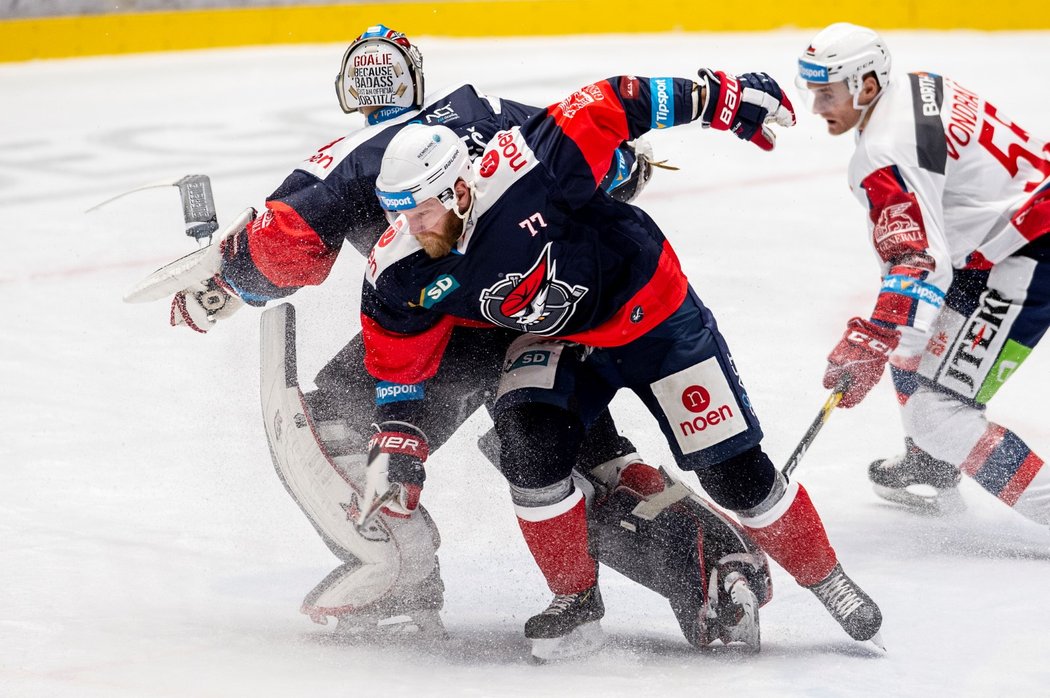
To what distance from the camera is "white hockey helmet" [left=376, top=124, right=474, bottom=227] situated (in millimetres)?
2574

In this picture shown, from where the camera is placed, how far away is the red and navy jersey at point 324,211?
3154mm

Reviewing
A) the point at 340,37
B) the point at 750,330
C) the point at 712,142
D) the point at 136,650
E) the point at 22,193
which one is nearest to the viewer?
the point at 136,650

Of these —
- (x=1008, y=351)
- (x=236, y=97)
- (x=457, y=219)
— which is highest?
(x=457, y=219)

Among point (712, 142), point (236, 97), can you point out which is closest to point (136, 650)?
point (712, 142)

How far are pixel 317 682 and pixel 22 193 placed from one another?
456 centimetres

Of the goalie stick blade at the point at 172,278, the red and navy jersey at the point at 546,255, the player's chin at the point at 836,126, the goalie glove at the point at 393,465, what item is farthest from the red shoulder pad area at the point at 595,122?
the goalie stick blade at the point at 172,278

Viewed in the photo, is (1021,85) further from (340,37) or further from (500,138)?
(500,138)

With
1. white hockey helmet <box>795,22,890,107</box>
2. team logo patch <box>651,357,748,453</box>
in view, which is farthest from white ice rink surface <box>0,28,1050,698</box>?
white hockey helmet <box>795,22,890,107</box>

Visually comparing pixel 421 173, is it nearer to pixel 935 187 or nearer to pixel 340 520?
pixel 340 520

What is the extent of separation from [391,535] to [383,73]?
3.65 ft

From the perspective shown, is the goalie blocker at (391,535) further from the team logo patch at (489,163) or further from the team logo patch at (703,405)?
the team logo patch at (489,163)

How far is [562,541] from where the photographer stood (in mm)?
2846

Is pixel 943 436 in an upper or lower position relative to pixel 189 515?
upper

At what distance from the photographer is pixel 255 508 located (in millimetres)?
3791
